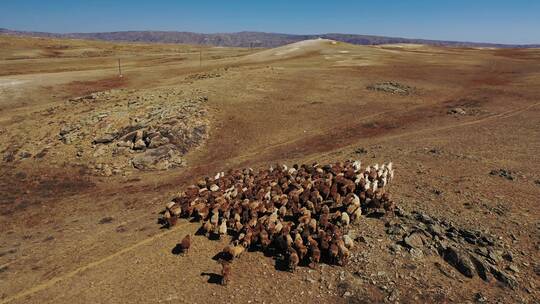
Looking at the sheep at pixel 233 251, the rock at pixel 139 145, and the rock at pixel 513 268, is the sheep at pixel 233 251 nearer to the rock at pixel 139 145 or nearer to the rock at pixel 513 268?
the rock at pixel 513 268

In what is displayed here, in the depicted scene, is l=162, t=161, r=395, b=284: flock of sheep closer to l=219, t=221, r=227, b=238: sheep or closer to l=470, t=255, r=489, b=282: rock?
l=219, t=221, r=227, b=238: sheep

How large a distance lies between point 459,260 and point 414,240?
4.97ft

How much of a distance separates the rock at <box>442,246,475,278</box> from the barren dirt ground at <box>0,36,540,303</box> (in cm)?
34

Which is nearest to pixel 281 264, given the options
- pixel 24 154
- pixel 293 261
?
pixel 293 261

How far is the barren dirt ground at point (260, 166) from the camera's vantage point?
12.0 metres

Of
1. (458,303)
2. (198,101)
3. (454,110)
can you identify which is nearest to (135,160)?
(198,101)

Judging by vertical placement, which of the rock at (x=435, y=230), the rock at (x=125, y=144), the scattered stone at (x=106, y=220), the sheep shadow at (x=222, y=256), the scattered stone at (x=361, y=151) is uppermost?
the scattered stone at (x=361, y=151)

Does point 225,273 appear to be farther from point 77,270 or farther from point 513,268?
point 513,268

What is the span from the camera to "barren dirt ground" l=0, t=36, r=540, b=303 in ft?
39.3

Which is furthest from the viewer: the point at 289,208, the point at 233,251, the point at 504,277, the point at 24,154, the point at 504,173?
the point at 24,154

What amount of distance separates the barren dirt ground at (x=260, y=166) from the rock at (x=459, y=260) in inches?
13.6

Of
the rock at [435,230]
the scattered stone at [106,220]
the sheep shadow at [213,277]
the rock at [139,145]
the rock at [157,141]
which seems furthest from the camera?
the rock at [139,145]

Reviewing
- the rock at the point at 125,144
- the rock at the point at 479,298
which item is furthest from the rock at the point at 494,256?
the rock at the point at 125,144

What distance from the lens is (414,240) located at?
13.2m
